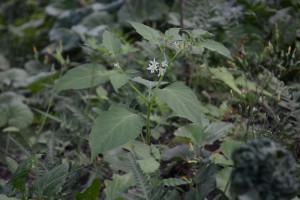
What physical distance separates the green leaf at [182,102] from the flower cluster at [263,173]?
31 cm

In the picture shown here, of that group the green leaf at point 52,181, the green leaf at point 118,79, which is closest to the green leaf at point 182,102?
the green leaf at point 118,79

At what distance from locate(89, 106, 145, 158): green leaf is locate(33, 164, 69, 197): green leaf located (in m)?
0.21

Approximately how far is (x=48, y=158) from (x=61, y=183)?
6.8 inches

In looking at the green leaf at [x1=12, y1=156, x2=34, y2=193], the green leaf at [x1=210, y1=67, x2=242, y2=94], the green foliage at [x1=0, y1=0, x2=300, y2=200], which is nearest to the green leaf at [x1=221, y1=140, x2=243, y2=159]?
the green foliage at [x1=0, y1=0, x2=300, y2=200]

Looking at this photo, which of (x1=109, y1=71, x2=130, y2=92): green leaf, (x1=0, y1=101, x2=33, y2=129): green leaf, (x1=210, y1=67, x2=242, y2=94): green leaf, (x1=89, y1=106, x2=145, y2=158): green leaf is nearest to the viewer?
(x1=89, y1=106, x2=145, y2=158): green leaf

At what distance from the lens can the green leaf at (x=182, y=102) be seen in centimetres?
120

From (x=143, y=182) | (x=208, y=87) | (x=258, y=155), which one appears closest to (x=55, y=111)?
(x=208, y=87)

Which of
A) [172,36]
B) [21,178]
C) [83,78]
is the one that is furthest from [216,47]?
[21,178]

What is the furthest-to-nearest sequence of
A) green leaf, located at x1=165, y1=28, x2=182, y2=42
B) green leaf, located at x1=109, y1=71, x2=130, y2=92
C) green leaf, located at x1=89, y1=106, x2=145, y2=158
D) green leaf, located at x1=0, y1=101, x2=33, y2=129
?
green leaf, located at x1=0, y1=101, x2=33, y2=129 → green leaf, located at x1=165, y1=28, x2=182, y2=42 → green leaf, located at x1=109, y1=71, x2=130, y2=92 → green leaf, located at x1=89, y1=106, x2=145, y2=158

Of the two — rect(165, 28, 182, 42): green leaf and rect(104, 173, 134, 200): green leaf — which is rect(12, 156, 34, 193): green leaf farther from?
rect(165, 28, 182, 42): green leaf

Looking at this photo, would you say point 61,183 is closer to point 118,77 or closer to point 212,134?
point 118,77

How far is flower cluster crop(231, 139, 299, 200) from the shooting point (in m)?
0.88

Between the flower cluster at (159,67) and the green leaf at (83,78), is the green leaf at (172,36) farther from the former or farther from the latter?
the green leaf at (83,78)

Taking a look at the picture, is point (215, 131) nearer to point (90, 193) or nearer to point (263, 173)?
point (90, 193)
